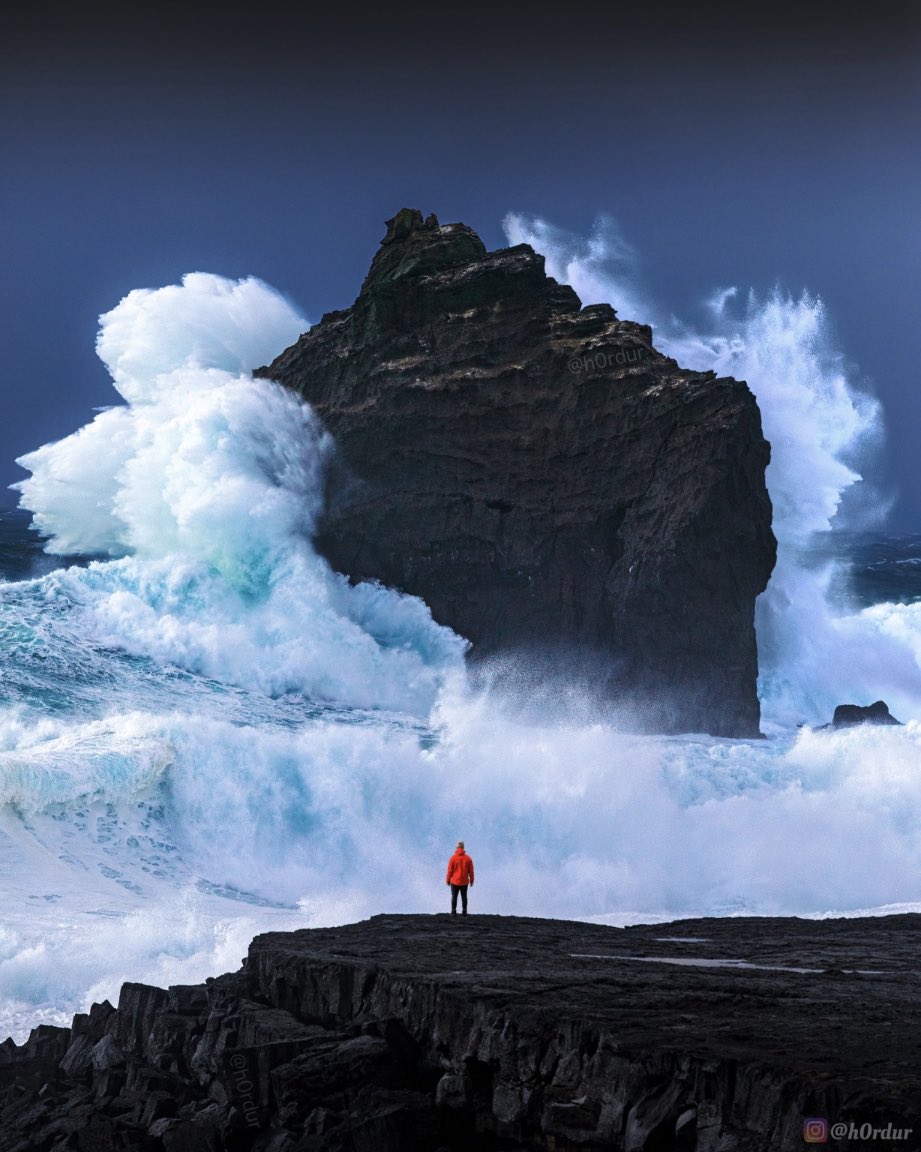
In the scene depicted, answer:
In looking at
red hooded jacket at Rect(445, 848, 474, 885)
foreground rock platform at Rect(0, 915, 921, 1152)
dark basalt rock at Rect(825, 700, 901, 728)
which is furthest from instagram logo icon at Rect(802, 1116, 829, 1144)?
dark basalt rock at Rect(825, 700, 901, 728)

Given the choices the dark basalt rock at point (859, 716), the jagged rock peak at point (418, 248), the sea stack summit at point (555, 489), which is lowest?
the dark basalt rock at point (859, 716)

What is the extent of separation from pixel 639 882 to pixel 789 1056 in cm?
2021

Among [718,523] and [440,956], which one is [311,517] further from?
[440,956]

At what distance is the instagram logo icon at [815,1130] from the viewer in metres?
6.84

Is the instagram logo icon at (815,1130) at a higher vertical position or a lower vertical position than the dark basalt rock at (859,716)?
lower

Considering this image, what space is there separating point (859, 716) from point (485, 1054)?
3585 cm

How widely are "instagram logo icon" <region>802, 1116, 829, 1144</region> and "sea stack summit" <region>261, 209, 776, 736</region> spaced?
31.2m

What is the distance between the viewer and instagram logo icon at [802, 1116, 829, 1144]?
6.84 meters

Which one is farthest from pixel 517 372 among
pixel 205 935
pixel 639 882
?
pixel 205 935

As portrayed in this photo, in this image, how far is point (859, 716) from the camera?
1673 inches

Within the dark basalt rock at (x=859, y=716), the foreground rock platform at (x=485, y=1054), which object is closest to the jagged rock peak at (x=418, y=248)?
the dark basalt rock at (x=859, y=716)

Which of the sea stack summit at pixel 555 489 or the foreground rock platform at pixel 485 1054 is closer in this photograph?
the foreground rock platform at pixel 485 1054

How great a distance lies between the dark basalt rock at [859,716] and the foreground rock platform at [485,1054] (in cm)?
2948

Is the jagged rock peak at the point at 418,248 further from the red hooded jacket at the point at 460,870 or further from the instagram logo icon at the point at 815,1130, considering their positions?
the instagram logo icon at the point at 815,1130
